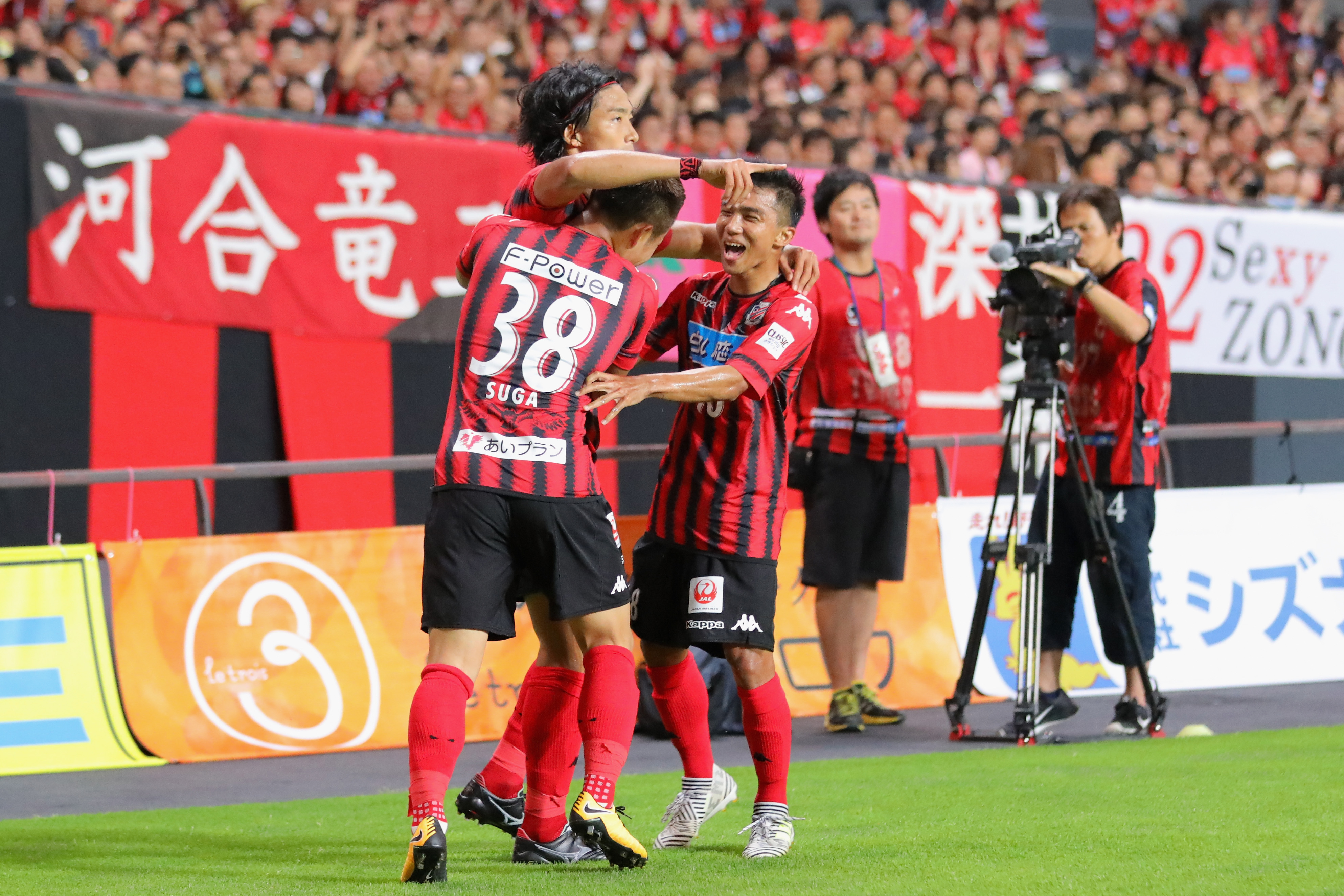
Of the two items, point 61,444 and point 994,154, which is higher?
point 994,154

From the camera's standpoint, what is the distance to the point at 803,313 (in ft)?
14.8

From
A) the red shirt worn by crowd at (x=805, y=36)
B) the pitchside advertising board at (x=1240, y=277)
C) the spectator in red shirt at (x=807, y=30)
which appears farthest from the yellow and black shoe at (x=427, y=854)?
the red shirt worn by crowd at (x=805, y=36)

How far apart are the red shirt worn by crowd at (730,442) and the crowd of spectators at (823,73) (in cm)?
438

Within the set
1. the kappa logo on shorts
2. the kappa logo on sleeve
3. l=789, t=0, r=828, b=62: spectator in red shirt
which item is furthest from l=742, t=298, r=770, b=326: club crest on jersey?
l=789, t=0, r=828, b=62: spectator in red shirt

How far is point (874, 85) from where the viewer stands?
13250 millimetres

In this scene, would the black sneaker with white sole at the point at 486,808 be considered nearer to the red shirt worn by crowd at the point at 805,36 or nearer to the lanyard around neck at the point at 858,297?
the lanyard around neck at the point at 858,297

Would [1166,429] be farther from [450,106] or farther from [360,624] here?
[450,106]

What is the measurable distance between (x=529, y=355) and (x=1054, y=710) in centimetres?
348

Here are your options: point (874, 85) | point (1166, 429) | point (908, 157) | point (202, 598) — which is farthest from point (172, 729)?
point (874, 85)

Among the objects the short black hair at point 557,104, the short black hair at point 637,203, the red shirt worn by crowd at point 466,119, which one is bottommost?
the short black hair at point 637,203

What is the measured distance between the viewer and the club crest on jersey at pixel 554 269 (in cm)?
410

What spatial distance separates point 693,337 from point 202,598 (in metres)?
2.84

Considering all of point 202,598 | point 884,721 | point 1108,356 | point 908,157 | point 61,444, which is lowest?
point 884,721

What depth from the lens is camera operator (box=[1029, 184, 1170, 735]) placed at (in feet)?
22.1
